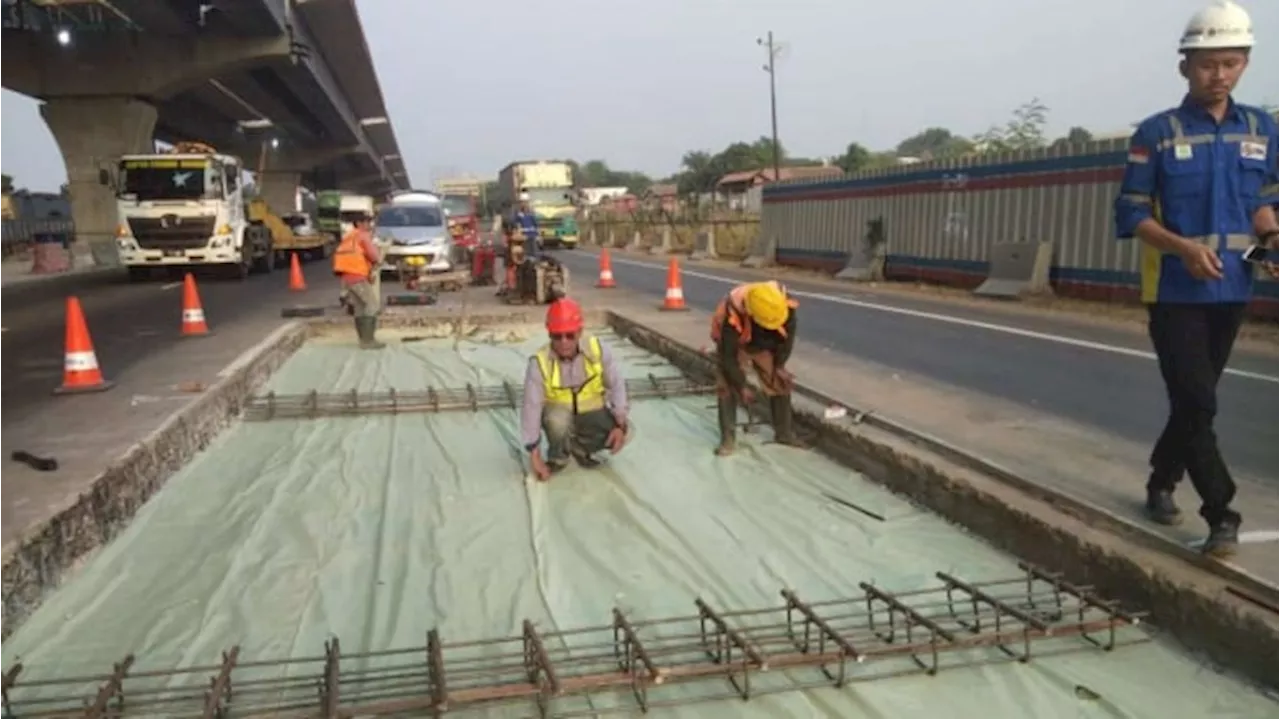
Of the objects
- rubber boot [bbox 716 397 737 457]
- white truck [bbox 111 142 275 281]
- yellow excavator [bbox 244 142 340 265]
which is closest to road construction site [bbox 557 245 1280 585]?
rubber boot [bbox 716 397 737 457]

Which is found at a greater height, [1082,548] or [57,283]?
[1082,548]

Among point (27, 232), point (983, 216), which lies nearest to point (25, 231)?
point (27, 232)

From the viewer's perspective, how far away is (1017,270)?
16.1 metres

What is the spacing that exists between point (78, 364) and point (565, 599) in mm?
6186

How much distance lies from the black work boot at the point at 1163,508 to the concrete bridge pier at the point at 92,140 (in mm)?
30753

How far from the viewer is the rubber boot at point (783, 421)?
716cm

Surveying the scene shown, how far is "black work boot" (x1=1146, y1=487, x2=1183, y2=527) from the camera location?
447 cm

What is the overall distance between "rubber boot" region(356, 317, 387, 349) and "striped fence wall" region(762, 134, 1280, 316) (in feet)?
32.6

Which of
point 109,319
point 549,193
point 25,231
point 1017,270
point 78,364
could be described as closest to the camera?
point 78,364

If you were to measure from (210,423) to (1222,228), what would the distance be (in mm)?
6888

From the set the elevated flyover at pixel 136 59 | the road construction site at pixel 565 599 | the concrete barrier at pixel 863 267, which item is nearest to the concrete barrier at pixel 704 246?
the concrete barrier at pixel 863 267

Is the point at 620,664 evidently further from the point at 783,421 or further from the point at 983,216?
the point at 983,216

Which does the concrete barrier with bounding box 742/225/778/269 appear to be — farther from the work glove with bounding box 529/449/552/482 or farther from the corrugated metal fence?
the corrugated metal fence

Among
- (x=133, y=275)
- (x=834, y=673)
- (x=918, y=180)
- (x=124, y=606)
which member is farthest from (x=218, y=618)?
(x=133, y=275)
